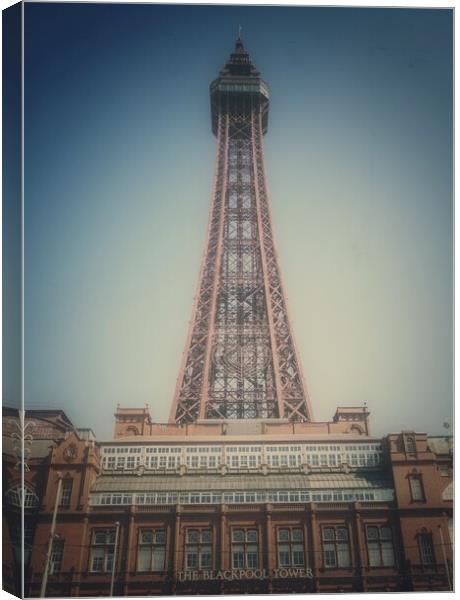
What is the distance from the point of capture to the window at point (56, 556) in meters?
16.3

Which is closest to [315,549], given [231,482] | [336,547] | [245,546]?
[336,547]

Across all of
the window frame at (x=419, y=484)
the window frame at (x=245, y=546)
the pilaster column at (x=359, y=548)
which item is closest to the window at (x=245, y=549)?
the window frame at (x=245, y=546)

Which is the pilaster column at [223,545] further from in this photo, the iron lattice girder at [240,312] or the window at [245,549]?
the iron lattice girder at [240,312]

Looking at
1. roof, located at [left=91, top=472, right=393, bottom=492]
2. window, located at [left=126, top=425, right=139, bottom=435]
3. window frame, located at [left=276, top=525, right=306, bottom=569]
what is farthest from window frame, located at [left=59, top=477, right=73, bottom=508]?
window frame, located at [left=276, top=525, right=306, bottom=569]

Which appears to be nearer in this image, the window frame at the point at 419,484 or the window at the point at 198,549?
the window at the point at 198,549

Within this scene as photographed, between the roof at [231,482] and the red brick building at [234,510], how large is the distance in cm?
4

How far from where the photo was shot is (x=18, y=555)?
52.9 ft

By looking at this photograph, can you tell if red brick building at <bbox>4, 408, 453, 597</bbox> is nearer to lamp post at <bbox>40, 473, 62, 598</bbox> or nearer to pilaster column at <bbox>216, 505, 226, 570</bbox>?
pilaster column at <bbox>216, 505, 226, 570</bbox>

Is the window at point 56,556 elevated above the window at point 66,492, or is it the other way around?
the window at point 66,492

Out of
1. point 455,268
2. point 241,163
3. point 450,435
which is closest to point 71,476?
point 450,435

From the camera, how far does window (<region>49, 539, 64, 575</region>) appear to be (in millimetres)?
16328

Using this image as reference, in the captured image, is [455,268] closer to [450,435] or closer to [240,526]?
[450,435]

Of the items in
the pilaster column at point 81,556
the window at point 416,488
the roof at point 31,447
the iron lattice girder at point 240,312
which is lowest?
the pilaster column at point 81,556

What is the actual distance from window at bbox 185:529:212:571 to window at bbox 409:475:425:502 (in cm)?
577
